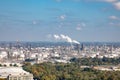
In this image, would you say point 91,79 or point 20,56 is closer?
point 91,79

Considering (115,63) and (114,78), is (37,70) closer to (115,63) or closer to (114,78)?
(114,78)

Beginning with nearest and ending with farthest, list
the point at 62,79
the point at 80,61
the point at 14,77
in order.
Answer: the point at 14,77, the point at 62,79, the point at 80,61

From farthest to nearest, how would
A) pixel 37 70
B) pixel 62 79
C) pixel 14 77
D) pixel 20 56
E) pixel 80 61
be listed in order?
pixel 20 56
pixel 80 61
pixel 37 70
pixel 62 79
pixel 14 77

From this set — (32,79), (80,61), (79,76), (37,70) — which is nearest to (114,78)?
(79,76)

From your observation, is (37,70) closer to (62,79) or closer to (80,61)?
(62,79)

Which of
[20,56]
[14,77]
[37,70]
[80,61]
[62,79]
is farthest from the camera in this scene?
[20,56]

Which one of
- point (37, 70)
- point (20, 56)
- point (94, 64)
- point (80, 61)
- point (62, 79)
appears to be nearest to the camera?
point (62, 79)

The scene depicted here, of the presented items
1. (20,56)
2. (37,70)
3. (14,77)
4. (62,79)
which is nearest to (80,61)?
(20,56)

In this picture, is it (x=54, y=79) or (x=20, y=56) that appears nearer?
(x=54, y=79)
